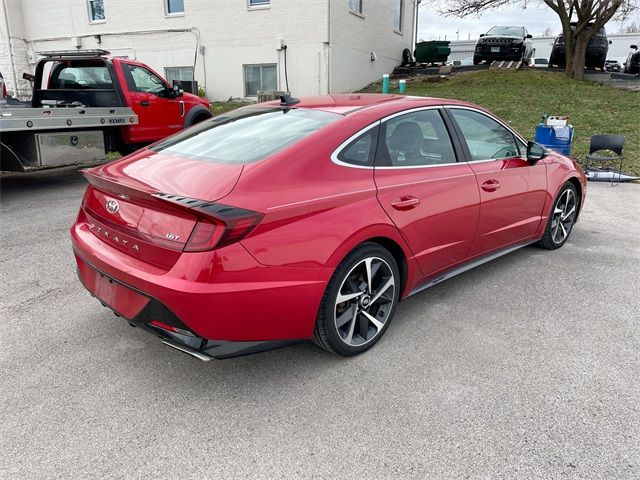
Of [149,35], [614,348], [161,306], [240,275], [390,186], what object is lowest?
[614,348]

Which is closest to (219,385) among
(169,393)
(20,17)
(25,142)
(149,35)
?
(169,393)

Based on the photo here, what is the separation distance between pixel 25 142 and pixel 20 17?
1747 centimetres

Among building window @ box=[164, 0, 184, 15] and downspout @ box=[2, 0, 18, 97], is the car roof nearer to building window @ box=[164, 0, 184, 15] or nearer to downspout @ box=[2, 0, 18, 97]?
building window @ box=[164, 0, 184, 15]

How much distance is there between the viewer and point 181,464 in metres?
2.24

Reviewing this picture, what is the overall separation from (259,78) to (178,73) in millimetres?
3347

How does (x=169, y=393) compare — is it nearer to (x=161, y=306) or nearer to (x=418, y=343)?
(x=161, y=306)

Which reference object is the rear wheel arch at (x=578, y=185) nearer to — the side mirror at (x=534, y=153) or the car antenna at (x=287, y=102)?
the side mirror at (x=534, y=153)

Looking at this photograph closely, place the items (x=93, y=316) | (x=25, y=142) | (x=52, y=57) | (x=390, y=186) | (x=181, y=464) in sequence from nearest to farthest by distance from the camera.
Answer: (x=181, y=464), (x=390, y=186), (x=93, y=316), (x=25, y=142), (x=52, y=57)

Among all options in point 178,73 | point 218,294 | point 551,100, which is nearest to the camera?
point 218,294

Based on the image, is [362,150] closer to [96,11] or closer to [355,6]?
[355,6]

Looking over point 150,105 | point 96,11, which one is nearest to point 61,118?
point 150,105

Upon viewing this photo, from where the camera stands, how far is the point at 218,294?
237 cm

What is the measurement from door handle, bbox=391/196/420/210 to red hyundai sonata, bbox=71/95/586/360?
0.01 meters

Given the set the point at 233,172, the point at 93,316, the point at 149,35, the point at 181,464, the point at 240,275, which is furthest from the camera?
the point at 149,35
